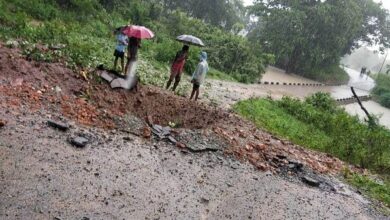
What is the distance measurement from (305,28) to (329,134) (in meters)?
19.6

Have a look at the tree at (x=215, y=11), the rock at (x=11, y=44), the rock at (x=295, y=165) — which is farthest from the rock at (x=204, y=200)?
the tree at (x=215, y=11)

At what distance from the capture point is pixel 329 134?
44.0 feet

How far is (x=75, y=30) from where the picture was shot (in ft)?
50.3

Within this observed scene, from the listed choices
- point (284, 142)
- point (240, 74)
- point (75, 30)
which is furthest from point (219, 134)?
point (240, 74)

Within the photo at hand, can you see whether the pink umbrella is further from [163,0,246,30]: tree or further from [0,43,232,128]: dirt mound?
[163,0,246,30]: tree

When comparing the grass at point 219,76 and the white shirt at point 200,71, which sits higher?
the white shirt at point 200,71

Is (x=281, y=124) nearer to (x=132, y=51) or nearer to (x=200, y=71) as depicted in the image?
(x=200, y=71)

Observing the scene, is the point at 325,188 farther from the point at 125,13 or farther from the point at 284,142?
the point at 125,13

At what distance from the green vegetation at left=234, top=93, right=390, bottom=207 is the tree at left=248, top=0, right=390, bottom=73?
16.1m

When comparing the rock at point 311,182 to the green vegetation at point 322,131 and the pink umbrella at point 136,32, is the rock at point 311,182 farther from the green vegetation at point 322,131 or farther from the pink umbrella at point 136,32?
the pink umbrella at point 136,32

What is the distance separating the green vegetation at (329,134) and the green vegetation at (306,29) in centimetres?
1608

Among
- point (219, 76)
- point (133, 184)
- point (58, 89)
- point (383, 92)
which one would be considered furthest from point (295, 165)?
point (383, 92)

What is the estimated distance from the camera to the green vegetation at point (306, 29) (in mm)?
30250

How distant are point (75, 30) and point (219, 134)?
929 cm
